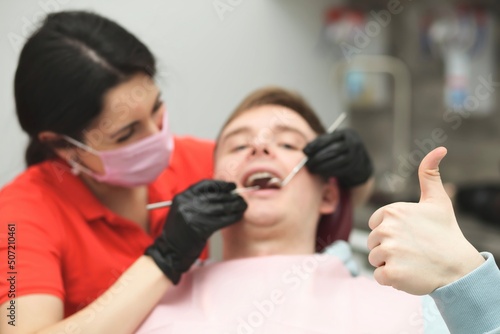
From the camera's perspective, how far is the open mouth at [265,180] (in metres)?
1.52

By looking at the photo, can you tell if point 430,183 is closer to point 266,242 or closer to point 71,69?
point 266,242

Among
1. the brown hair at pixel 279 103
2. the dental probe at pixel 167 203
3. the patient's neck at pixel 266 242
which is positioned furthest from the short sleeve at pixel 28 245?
the brown hair at pixel 279 103

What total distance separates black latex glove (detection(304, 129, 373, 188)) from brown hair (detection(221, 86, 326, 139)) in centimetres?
11


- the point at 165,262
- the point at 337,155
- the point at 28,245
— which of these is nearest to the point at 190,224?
the point at 165,262

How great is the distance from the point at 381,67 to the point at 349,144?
1802 mm

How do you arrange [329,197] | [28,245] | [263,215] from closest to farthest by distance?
1. [28,245]
2. [263,215]
3. [329,197]

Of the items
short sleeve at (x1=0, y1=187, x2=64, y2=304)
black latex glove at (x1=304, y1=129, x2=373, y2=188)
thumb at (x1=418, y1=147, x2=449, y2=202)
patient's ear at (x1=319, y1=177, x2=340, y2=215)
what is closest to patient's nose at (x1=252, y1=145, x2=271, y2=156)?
black latex glove at (x1=304, y1=129, x2=373, y2=188)

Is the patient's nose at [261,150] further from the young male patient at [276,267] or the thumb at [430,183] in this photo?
the thumb at [430,183]

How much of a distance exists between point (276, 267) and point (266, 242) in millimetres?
112

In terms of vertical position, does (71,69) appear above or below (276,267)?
above

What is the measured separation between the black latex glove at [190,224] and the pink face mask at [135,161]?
0.16m

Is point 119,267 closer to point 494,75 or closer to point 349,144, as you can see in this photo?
point 349,144

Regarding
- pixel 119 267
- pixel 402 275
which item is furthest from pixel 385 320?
pixel 119 267

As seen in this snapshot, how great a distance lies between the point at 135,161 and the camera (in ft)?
4.83
